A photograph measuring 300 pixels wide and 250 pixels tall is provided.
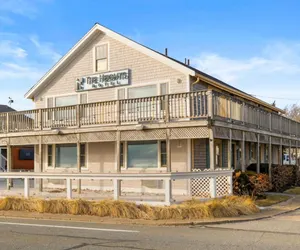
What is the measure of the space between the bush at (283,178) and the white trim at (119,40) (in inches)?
282

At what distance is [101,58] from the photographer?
20500 millimetres

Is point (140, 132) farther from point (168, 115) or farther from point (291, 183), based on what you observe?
point (291, 183)

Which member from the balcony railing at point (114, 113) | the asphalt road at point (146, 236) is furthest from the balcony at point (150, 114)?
the asphalt road at point (146, 236)

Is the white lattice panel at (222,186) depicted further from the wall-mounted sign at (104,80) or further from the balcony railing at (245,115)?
the wall-mounted sign at (104,80)

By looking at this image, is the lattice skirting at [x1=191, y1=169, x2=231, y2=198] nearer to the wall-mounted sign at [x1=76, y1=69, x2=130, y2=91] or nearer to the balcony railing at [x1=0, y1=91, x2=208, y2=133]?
the balcony railing at [x1=0, y1=91, x2=208, y2=133]

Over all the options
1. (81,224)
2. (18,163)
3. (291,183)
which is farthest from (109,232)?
(18,163)

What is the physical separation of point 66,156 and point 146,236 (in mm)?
12988

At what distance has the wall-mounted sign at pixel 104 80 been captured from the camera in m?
19.5

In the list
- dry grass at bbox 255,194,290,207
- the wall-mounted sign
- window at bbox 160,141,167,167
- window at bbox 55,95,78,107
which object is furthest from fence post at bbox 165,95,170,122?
window at bbox 55,95,78,107

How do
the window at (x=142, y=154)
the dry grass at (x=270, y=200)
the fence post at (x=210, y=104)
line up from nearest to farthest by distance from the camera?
the fence post at (x=210, y=104), the dry grass at (x=270, y=200), the window at (x=142, y=154)

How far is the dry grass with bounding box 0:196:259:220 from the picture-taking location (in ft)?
37.6

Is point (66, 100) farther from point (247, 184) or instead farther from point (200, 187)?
point (247, 184)

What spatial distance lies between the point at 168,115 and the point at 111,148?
501cm

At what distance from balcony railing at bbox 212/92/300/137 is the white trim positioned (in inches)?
87.2
